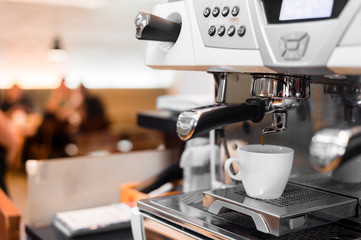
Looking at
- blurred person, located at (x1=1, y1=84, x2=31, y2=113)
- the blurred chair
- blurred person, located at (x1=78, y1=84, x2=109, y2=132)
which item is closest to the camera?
the blurred chair

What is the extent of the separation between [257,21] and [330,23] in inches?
3.8

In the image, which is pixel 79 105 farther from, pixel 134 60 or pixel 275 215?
pixel 275 215

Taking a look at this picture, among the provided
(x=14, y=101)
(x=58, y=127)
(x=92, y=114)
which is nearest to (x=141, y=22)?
(x=58, y=127)

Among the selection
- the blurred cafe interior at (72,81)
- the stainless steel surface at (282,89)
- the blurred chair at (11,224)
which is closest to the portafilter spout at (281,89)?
the stainless steel surface at (282,89)

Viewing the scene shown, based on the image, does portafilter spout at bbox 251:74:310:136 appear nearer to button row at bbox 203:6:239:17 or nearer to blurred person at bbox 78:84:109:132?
button row at bbox 203:6:239:17

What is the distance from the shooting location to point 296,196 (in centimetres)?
64

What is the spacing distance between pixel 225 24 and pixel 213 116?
0.40 feet

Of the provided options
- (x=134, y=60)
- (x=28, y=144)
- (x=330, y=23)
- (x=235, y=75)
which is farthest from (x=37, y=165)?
(x=134, y=60)

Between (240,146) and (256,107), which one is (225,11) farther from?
(240,146)

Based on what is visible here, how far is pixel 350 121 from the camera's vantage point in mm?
647

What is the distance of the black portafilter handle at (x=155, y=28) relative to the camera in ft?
2.10

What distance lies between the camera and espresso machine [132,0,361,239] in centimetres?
50

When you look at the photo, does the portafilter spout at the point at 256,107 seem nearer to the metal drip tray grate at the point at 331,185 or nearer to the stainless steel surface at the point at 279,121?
the stainless steel surface at the point at 279,121

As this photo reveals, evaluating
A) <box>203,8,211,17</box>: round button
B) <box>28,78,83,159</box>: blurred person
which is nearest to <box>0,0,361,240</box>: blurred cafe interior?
<box>203,8,211,17</box>: round button
